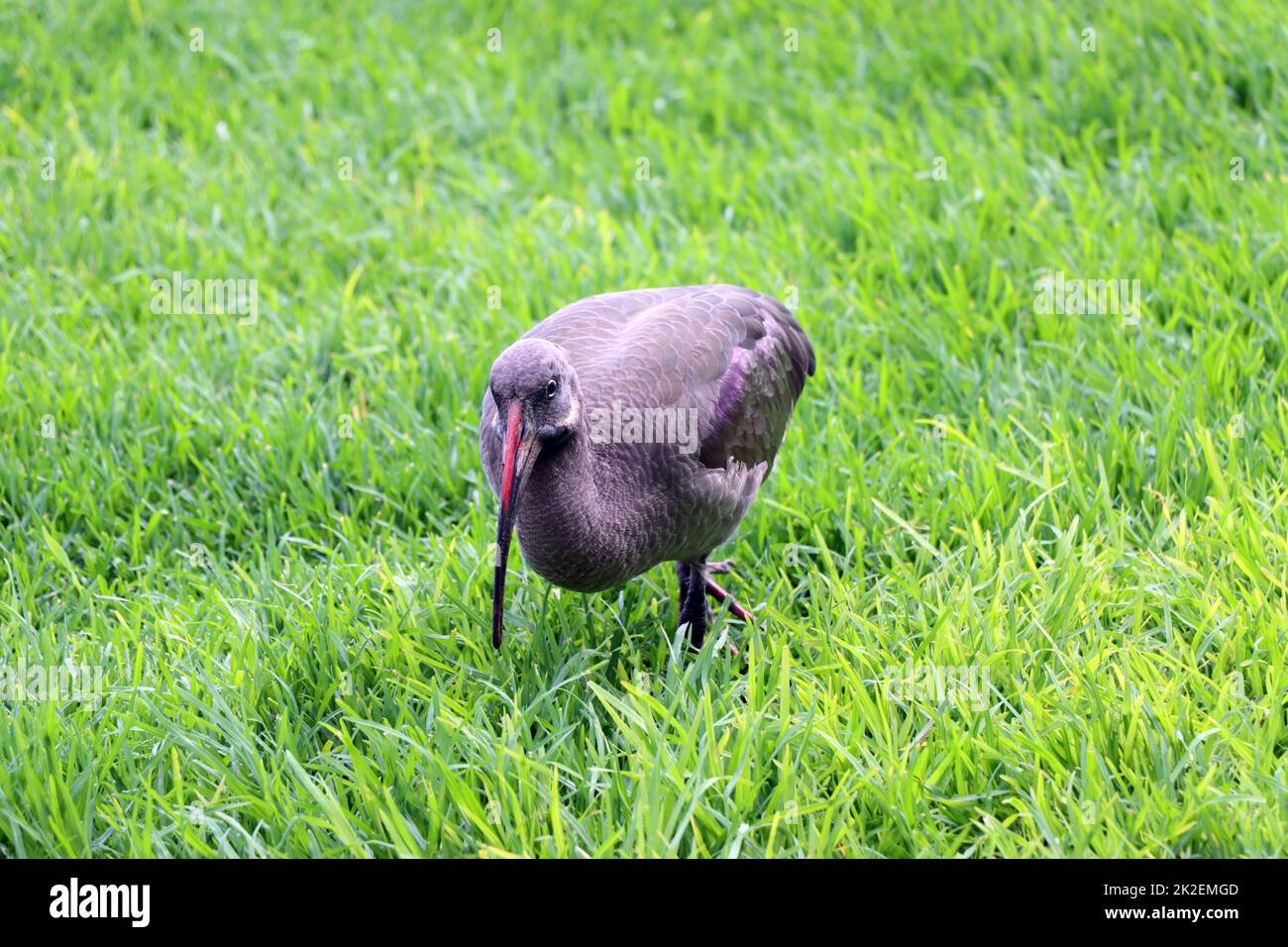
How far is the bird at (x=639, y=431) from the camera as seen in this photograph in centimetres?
342

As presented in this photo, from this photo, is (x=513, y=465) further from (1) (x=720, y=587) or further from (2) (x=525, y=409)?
(1) (x=720, y=587)

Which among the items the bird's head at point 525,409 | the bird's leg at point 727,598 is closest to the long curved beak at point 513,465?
the bird's head at point 525,409

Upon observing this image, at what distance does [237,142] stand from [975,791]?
564 cm

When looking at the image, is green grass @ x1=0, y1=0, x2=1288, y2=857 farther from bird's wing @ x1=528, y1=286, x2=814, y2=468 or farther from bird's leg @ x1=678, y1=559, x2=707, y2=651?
bird's wing @ x1=528, y1=286, x2=814, y2=468

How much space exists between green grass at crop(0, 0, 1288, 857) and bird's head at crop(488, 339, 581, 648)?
65 centimetres

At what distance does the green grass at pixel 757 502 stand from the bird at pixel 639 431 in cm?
34

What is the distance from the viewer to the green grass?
3.29 meters

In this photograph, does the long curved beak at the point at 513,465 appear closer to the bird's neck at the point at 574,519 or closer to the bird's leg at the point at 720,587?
the bird's neck at the point at 574,519

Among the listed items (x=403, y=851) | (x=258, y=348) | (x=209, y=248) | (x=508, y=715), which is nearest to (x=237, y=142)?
(x=209, y=248)

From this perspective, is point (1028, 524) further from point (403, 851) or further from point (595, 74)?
point (595, 74)

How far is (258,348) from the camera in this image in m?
5.68

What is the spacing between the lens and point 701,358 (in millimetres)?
4141

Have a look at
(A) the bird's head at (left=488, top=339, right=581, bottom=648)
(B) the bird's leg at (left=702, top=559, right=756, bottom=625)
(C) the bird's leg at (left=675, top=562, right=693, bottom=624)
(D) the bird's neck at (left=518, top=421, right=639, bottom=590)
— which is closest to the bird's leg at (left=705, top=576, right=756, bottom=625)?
(B) the bird's leg at (left=702, top=559, right=756, bottom=625)

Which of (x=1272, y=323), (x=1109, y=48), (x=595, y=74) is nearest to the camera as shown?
(x=1272, y=323)
